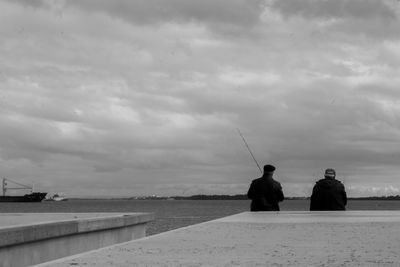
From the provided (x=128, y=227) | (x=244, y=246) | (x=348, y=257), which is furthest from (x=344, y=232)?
(x=128, y=227)

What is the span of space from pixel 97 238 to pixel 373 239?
22.3 feet

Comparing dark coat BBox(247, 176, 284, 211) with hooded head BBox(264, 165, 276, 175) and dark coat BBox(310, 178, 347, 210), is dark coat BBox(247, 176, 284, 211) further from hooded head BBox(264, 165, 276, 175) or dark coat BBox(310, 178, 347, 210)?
dark coat BBox(310, 178, 347, 210)

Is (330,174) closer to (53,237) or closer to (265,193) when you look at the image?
(265,193)

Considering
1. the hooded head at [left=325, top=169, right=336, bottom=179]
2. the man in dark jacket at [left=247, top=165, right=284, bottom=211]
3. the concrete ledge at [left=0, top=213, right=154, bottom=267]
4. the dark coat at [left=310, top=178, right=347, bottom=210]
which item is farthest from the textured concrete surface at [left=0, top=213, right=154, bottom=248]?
the hooded head at [left=325, top=169, right=336, bottom=179]

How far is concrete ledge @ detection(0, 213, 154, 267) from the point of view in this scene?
32.1 ft

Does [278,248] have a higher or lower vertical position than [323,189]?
lower

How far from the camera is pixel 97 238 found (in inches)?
528

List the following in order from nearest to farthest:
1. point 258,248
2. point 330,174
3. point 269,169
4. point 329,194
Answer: point 258,248 → point 269,169 → point 330,174 → point 329,194

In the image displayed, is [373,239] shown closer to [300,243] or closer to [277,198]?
[300,243]

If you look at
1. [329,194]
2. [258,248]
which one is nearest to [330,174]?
[329,194]

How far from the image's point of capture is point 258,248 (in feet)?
21.9

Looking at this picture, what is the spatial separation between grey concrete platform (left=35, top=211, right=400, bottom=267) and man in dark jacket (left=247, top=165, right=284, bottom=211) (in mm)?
4140

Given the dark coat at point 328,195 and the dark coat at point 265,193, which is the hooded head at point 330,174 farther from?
the dark coat at point 265,193

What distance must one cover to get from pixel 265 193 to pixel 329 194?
1310 mm
